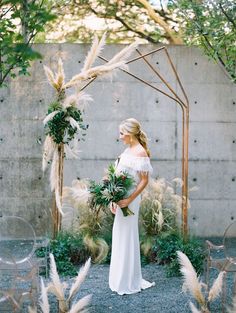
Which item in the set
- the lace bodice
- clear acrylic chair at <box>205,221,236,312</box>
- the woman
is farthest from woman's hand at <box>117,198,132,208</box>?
clear acrylic chair at <box>205,221,236,312</box>

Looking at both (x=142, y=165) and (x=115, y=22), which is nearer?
(x=142, y=165)

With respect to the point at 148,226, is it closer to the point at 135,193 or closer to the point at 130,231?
the point at 130,231

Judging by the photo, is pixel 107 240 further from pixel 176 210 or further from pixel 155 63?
pixel 155 63

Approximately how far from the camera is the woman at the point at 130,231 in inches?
211

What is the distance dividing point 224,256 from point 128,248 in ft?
6.11

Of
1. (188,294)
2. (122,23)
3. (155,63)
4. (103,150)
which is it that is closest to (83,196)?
(188,294)

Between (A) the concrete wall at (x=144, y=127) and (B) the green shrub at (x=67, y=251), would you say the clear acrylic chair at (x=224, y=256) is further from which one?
(B) the green shrub at (x=67, y=251)

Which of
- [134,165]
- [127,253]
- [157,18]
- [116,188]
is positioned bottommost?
[127,253]

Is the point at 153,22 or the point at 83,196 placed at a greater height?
the point at 153,22

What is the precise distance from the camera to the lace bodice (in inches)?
211

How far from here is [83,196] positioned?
536 cm

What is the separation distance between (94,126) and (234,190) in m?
2.00

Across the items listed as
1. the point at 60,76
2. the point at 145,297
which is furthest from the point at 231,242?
the point at 60,76

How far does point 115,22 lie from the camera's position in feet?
32.0
